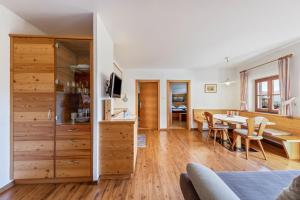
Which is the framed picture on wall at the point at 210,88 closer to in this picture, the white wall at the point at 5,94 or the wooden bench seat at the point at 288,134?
the wooden bench seat at the point at 288,134

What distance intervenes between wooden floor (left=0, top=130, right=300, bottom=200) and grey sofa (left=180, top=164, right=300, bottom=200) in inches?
34.1

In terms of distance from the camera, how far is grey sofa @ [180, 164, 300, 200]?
38.5 inches

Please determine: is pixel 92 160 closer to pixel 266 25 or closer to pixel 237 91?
pixel 266 25

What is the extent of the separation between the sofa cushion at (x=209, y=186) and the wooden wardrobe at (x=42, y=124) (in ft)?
5.35

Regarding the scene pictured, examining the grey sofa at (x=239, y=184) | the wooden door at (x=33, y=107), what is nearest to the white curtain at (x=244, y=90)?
the grey sofa at (x=239, y=184)

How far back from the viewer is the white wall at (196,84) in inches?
243

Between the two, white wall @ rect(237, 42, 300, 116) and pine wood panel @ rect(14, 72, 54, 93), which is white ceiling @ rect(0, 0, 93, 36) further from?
white wall @ rect(237, 42, 300, 116)

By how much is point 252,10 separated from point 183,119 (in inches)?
269

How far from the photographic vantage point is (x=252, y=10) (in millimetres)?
2150

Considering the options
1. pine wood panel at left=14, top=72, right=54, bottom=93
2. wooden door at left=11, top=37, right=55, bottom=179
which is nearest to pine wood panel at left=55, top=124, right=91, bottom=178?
wooden door at left=11, top=37, right=55, bottom=179

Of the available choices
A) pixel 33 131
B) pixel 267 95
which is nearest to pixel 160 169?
pixel 33 131

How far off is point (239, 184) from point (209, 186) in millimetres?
471

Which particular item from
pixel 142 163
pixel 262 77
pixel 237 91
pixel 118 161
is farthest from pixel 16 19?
pixel 237 91

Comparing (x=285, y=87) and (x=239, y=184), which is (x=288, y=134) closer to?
(x=285, y=87)
